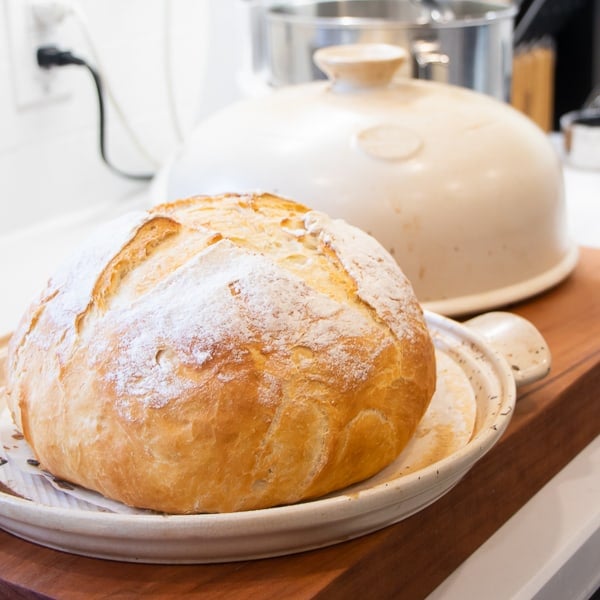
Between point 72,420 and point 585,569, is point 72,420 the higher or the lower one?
the higher one

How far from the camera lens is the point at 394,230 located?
0.92 metres

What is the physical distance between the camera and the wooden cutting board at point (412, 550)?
0.55m

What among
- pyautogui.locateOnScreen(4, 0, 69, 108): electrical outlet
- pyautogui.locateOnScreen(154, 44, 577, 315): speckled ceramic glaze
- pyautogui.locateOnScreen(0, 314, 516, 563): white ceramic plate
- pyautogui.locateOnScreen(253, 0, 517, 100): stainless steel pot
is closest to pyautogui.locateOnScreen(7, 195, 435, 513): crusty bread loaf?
pyautogui.locateOnScreen(0, 314, 516, 563): white ceramic plate

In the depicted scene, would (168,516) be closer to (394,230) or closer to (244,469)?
(244,469)

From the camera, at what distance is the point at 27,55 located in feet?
4.63

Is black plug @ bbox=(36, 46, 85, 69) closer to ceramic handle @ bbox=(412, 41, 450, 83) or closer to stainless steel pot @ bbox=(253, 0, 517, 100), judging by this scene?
stainless steel pot @ bbox=(253, 0, 517, 100)

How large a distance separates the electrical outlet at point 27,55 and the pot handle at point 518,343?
2.78 feet

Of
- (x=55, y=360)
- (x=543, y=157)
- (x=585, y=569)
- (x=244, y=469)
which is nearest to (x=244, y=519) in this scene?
(x=244, y=469)

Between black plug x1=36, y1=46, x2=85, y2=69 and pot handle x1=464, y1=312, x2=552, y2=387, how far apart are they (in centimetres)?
85

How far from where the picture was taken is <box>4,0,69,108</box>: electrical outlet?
138 centimetres

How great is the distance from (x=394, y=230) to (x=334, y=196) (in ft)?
0.21

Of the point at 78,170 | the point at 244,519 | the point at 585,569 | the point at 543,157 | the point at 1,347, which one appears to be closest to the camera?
the point at 244,519

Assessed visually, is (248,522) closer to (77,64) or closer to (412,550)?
(412,550)

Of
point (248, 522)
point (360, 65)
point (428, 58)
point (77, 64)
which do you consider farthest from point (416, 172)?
point (77, 64)
